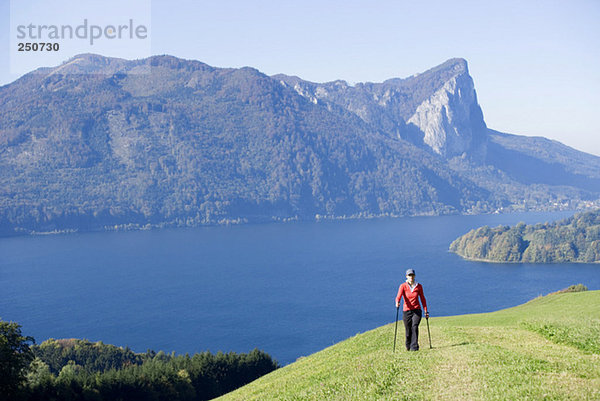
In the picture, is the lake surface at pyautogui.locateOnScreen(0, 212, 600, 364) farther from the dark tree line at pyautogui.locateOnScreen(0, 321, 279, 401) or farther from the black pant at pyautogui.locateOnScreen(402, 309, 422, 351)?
the black pant at pyautogui.locateOnScreen(402, 309, 422, 351)

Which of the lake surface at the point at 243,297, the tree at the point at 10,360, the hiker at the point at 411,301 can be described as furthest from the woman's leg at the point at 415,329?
the lake surface at the point at 243,297

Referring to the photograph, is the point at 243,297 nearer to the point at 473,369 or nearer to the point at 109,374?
the point at 109,374

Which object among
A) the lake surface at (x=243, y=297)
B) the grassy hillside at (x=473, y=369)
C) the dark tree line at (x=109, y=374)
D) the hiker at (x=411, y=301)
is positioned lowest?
the lake surface at (x=243, y=297)

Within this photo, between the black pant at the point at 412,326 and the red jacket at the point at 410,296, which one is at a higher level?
the red jacket at the point at 410,296

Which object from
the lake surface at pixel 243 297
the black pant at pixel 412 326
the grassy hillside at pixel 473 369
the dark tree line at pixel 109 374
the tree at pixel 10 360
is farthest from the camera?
the lake surface at pixel 243 297

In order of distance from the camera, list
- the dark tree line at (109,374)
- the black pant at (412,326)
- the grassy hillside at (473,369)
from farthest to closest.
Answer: the dark tree line at (109,374)
the black pant at (412,326)
the grassy hillside at (473,369)

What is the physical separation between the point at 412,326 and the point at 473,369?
11.9ft

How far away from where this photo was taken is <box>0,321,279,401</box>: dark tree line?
1236 inches

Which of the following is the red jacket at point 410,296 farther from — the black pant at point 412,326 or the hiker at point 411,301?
the black pant at point 412,326

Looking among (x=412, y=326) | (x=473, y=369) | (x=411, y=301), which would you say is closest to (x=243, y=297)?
(x=412, y=326)

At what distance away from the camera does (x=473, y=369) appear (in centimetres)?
1479

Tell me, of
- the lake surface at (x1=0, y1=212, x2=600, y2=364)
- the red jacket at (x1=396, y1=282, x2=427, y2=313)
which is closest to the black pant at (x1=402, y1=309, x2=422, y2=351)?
the red jacket at (x1=396, y1=282, x2=427, y2=313)

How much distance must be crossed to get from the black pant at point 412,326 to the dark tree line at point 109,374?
2375cm

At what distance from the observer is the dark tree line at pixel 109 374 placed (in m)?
31.4
